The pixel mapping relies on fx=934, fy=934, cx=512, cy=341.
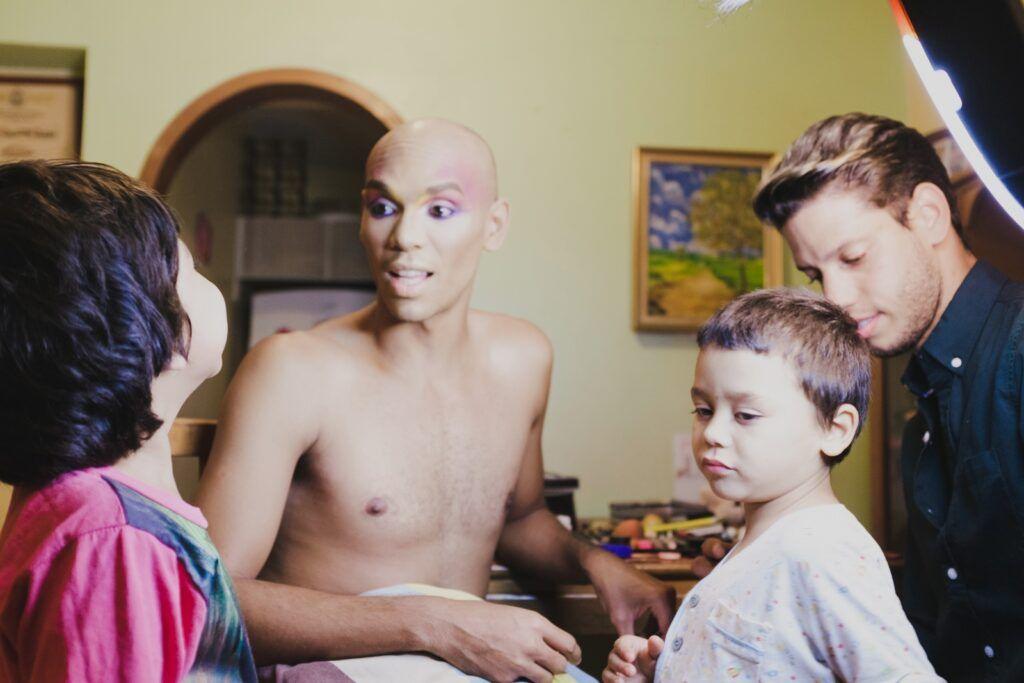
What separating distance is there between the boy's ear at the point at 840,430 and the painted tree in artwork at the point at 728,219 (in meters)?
1.85

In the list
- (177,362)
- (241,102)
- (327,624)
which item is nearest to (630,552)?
(327,624)

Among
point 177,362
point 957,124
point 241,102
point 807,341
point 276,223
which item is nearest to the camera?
point 957,124

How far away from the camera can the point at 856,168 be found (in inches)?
61.3

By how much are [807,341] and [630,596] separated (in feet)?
1.85

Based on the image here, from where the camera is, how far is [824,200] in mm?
1564

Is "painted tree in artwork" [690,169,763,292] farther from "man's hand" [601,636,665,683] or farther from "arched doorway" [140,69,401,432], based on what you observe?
"man's hand" [601,636,665,683]

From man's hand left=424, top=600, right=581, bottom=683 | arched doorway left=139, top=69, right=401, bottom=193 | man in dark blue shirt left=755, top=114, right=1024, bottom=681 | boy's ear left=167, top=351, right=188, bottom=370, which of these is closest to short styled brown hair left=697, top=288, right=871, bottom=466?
man in dark blue shirt left=755, top=114, right=1024, bottom=681

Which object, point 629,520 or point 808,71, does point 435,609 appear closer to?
point 629,520

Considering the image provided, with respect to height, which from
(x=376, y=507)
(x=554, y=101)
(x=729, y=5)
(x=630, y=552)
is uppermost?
(x=554, y=101)

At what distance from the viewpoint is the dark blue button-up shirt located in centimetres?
140

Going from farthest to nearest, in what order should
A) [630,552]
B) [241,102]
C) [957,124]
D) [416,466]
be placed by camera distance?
1. [241,102]
2. [630,552]
3. [416,466]
4. [957,124]

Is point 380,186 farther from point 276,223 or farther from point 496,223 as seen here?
point 276,223

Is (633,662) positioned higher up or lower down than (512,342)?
lower down

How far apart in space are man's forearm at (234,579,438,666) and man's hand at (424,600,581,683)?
0.03 m
